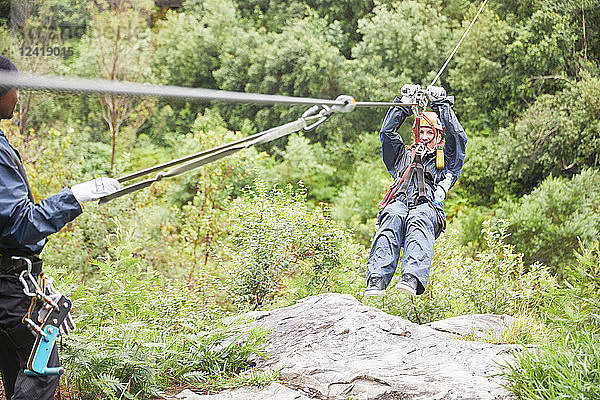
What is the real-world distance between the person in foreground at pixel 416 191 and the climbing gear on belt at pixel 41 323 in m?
1.71

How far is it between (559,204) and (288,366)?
5.79 m

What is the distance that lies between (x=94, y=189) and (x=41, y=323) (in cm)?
66

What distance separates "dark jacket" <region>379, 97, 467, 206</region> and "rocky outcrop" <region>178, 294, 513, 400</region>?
0.99 metres

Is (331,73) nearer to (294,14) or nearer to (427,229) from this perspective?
(294,14)

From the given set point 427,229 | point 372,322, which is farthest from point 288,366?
point 427,229

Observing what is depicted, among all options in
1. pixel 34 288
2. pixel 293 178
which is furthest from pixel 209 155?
pixel 293 178

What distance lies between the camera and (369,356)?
3924 mm

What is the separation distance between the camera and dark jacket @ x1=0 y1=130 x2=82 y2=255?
7.96ft

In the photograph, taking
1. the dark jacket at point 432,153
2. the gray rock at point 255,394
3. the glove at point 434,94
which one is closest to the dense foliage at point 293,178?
the gray rock at point 255,394

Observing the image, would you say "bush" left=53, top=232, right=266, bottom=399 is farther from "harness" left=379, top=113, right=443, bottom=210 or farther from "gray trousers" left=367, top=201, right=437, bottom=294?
"harness" left=379, top=113, right=443, bottom=210

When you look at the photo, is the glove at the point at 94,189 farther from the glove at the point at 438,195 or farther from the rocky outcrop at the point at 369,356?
the glove at the point at 438,195

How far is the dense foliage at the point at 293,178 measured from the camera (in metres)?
4.16

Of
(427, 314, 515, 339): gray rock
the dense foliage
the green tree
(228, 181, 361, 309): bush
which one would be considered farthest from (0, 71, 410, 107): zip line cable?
the green tree

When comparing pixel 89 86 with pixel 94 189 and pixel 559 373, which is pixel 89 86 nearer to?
pixel 94 189
